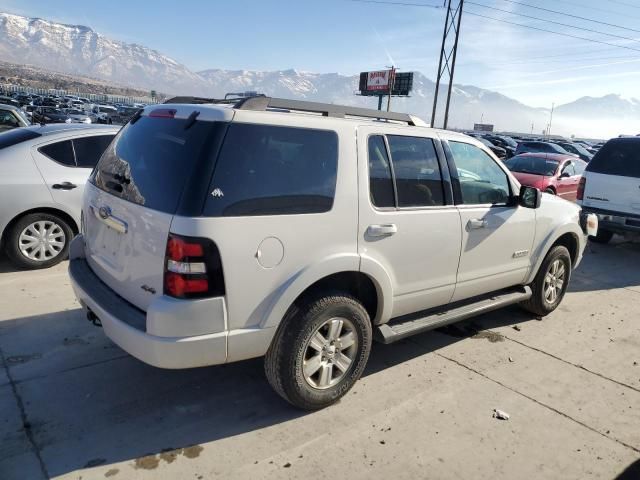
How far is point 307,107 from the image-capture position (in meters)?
3.25

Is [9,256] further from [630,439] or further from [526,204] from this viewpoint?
[630,439]

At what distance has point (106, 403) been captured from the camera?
326 centimetres

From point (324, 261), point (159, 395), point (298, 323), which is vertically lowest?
point (159, 395)

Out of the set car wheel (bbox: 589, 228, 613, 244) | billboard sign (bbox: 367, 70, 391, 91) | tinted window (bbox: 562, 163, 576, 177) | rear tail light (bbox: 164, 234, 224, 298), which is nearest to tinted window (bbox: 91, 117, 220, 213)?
rear tail light (bbox: 164, 234, 224, 298)

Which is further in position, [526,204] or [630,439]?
[526,204]

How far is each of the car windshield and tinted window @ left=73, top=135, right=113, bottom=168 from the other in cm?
1007

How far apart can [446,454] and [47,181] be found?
4.97 metres

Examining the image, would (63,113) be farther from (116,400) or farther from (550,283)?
(550,283)

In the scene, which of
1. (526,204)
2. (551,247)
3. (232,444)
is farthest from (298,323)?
(551,247)

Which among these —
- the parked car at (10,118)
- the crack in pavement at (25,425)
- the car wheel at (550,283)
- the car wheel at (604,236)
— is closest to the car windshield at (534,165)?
the car wheel at (604,236)

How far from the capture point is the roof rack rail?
2959 mm

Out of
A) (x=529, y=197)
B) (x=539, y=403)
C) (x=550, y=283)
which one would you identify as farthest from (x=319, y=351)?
(x=550, y=283)

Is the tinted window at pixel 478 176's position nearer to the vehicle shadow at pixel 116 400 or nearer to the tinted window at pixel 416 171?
the tinted window at pixel 416 171

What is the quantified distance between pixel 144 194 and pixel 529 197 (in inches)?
129
